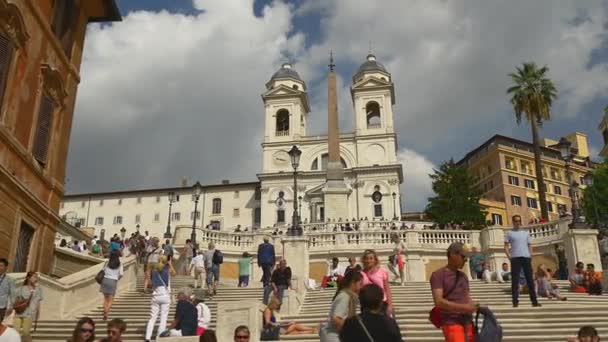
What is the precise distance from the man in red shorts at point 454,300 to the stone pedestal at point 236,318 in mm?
5184

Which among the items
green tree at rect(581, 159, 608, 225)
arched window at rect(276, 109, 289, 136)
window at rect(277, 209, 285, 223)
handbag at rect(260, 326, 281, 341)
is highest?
arched window at rect(276, 109, 289, 136)

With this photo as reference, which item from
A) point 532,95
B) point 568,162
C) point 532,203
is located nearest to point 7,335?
point 568,162

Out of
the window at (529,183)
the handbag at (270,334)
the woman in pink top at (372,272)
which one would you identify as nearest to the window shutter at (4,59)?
the handbag at (270,334)

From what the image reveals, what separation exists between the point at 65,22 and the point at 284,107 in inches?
2326

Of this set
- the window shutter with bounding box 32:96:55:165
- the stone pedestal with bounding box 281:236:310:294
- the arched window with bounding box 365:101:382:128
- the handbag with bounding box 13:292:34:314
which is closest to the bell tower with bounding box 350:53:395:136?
the arched window with bounding box 365:101:382:128

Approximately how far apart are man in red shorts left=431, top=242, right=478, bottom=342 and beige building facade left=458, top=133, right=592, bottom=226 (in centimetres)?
7138

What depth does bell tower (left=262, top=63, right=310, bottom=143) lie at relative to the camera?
7569 centimetres

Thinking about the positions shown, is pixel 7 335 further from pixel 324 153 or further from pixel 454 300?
pixel 324 153

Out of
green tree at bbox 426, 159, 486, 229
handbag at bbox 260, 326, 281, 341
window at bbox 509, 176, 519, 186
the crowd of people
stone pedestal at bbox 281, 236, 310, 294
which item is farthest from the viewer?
window at bbox 509, 176, 519, 186

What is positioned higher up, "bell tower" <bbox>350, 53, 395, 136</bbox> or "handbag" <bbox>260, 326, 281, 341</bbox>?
"bell tower" <bbox>350, 53, 395, 136</bbox>

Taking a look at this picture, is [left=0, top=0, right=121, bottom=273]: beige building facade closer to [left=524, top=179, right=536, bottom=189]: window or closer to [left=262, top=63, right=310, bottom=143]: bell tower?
[left=262, top=63, right=310, bottom=143]: bell tower

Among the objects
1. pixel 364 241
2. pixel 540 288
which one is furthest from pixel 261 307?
pixel 364 241

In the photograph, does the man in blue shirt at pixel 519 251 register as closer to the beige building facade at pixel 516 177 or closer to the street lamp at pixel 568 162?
the street lamp at pixel 568 162

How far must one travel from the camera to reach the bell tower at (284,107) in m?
75.7
